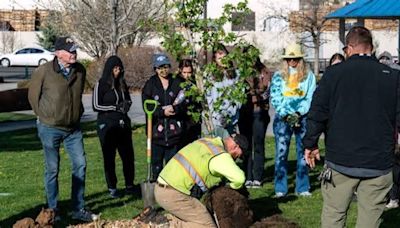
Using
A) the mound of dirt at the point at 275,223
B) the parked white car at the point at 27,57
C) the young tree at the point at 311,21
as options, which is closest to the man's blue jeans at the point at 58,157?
the mound of dirt at the point at 275,223

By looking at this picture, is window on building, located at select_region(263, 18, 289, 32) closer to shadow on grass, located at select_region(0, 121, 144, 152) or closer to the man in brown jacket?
shadow on grass, located at select_region(0, 121, 144, 152)

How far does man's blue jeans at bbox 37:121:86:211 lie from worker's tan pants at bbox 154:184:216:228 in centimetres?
183

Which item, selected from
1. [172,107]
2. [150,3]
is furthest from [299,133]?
[150,3]

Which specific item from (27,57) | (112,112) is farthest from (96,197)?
(27,57)

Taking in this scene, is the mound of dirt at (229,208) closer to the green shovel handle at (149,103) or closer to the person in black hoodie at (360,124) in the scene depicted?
the person in black hoodie at (360,124)

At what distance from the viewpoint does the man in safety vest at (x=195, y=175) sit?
6512 millimetres

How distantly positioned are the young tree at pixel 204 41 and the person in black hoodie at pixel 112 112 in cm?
168

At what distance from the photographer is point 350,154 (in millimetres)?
6293

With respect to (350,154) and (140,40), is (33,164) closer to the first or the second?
(350,154)

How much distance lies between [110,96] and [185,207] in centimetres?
327

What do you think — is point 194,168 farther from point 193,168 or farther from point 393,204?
point 393,204

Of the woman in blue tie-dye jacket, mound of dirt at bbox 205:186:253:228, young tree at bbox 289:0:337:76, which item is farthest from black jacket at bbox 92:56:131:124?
young tree at bbox 289:0:337:76

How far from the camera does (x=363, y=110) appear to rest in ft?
20.5

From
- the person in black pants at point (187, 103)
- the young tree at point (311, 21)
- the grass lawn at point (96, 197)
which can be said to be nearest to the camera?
the person in black pants at point (187, 103)
